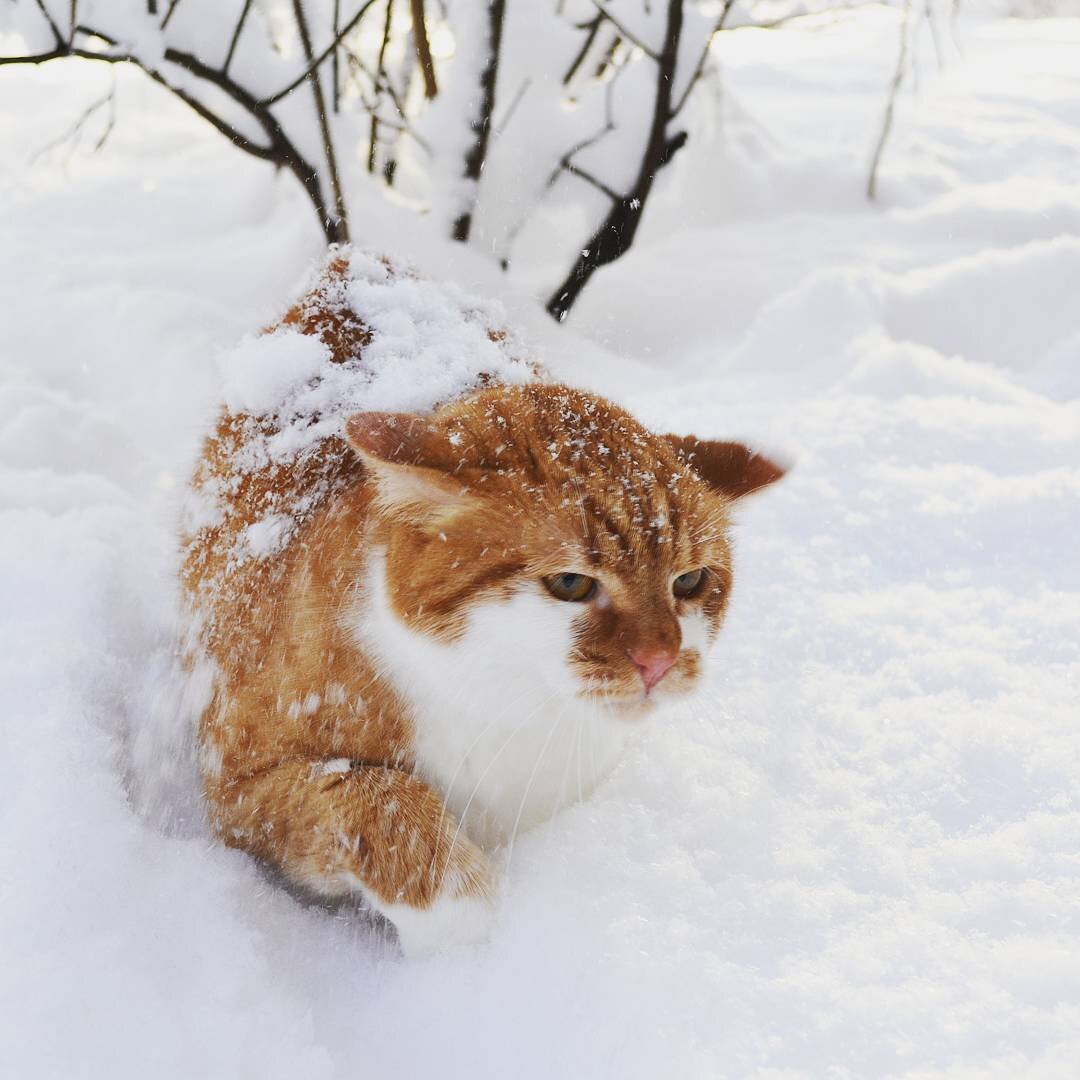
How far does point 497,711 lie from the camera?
1.42 meters

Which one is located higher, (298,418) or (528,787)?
(298,418)

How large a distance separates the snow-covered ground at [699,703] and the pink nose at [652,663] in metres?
0.38

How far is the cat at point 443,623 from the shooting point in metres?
1.32

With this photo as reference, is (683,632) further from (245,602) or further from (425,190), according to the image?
(425,190)

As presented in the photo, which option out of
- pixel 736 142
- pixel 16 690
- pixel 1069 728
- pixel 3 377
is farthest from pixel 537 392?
pixel 736 142

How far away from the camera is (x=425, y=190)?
3.36 meters

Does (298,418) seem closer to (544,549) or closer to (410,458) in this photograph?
(410,458)

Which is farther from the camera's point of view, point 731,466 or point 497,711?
point 731,466

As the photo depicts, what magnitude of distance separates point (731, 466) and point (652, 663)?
39 centimetres

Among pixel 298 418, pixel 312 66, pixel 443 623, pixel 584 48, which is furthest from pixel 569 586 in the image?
pixel 584 48

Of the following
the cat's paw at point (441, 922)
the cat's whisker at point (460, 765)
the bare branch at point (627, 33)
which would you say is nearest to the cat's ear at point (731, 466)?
the cat's whisker at point (460, 765)

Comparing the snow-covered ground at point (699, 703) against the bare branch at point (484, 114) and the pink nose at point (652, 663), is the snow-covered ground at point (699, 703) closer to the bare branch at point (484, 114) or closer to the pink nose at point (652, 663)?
the bare branch at point (484, 114)

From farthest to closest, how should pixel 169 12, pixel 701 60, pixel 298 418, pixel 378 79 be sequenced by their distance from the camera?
1. pixel 378 79
2. pixel 701 60
3. pixel 169 12
4. pixel 298 418

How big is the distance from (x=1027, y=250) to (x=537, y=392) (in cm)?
253
